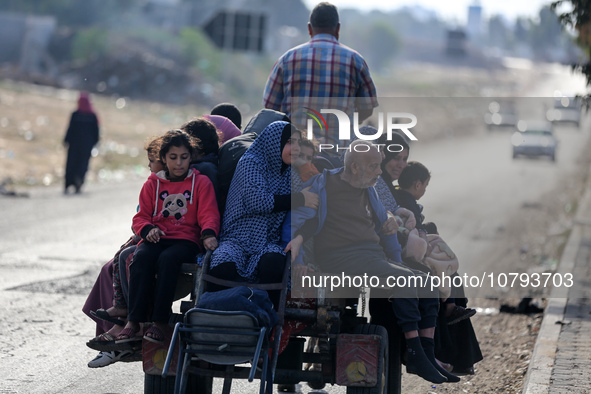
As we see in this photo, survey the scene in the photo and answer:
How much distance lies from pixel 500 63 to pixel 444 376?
193651mm

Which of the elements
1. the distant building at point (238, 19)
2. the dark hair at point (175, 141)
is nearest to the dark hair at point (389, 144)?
the dark hair at point (175, 141)

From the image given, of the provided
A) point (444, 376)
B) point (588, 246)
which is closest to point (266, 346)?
point (444, 376)

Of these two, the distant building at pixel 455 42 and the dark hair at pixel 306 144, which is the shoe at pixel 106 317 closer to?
the dark hair at pixel 306 144

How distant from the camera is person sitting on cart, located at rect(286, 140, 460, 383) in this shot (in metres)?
5.11

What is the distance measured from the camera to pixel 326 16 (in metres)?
6.50

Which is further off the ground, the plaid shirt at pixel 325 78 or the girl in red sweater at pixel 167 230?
the plaid shirt at pixel 325 78

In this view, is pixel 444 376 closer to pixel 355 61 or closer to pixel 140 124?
pixel 355 61

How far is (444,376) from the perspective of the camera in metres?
5.28

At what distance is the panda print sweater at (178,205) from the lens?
17.0 ft

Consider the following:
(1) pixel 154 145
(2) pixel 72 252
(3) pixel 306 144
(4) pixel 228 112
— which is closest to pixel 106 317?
(1) pixel 154 145

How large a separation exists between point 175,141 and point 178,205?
0.36m

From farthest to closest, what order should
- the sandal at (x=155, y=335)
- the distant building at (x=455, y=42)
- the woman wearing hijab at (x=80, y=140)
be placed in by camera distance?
the distant building at (x=455, y=42), the woman wearing hijab at (x=80, y=140), the sandal at (x=155, y=335)

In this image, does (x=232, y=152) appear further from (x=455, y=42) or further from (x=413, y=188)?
(x=455, y=42)

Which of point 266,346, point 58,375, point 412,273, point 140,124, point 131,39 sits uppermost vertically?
point 131,39
